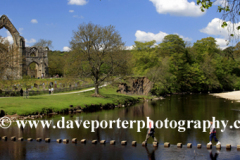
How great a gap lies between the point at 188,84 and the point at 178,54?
1118 centimetres

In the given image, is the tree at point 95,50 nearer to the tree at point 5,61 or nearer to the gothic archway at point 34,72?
the tree at point 5,61

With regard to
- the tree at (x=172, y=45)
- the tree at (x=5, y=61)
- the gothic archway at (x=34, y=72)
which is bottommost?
the tree at (x=5, y=61)

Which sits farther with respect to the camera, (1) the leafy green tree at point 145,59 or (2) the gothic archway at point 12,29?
(1) the leafy green tree at point 145,59

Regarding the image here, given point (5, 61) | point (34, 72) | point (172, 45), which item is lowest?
point (5, 61)

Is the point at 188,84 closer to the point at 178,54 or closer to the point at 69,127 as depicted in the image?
the point at 178,54

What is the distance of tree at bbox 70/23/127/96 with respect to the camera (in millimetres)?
47219

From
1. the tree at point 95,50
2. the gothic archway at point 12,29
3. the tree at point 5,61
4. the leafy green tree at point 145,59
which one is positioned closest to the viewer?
the tree at point 5,61

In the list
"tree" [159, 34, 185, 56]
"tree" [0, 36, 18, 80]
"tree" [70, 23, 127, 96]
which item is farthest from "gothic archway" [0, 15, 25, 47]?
"tree" [159, 34, 185, 56]

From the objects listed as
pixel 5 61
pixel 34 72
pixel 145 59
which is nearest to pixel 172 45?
pixel 145 59

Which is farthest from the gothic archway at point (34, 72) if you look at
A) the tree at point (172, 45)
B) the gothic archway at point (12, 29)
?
the tree at point (172, 45)

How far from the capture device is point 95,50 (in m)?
48.4

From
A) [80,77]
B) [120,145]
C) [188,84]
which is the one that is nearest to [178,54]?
[188,84]

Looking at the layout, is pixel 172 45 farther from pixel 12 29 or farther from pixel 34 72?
pixel 34 72

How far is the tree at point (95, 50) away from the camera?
47.2m
